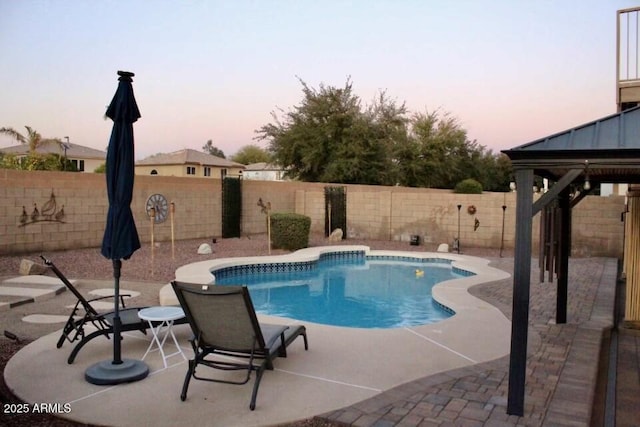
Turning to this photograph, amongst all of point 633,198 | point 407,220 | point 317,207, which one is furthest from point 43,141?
point 633,198

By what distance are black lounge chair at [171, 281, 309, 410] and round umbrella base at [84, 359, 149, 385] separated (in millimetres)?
558

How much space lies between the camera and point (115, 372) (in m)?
4.40

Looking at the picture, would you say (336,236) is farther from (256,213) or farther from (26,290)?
(26,290)

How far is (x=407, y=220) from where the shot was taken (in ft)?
58.7

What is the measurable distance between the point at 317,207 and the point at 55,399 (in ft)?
53.4

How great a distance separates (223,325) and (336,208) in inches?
588

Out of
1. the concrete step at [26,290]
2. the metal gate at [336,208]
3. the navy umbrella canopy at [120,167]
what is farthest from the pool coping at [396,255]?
the metal gate at [336,208]

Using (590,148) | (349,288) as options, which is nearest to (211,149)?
(349,288)

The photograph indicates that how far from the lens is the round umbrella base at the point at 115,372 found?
170 inches

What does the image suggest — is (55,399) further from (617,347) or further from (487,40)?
(487,40)

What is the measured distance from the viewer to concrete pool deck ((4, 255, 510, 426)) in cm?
378

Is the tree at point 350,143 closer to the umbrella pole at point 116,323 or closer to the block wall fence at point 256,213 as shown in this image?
the block wall fence at point 256,213

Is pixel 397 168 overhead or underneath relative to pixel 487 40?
underneath

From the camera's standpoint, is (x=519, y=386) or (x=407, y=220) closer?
(x=519, y=386)
